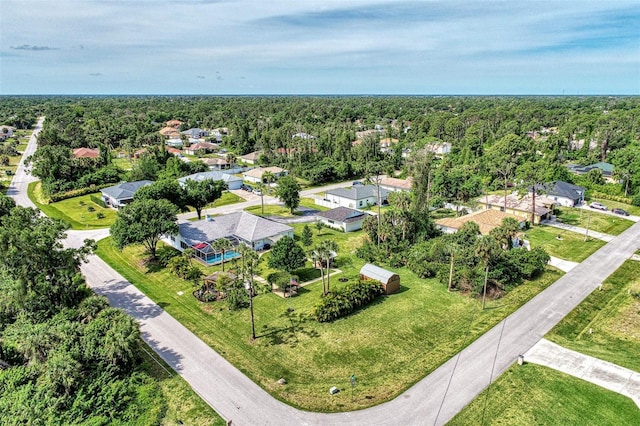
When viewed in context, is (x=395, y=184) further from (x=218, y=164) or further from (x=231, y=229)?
(x=218, y=164)

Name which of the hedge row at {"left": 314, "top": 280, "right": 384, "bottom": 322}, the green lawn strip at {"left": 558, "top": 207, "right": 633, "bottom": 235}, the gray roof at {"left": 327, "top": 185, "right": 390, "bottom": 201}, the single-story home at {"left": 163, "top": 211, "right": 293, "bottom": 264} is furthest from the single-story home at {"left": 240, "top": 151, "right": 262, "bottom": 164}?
the hedge row at {"left": 314, "top": 280, "right": 384, "bottom": 322}

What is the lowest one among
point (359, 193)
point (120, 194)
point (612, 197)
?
point (612, 197)

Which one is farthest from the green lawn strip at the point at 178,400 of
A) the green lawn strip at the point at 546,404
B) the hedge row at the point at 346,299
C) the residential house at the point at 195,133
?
the residential house at the point at 195,133

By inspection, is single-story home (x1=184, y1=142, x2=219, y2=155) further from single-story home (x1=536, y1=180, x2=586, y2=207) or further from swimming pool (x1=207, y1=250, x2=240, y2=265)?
single-story home (x1=536, y1=180, x2=586, y2=207)

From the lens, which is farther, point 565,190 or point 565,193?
point 565,190

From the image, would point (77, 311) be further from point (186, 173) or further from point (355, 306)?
point (186, 173)

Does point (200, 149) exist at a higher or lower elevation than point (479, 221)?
higher

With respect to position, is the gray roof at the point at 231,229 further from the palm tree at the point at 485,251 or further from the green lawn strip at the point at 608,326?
the green lawn strip at the point at 608,326

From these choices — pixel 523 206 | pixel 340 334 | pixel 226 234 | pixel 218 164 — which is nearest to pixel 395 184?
pixel 523 206
